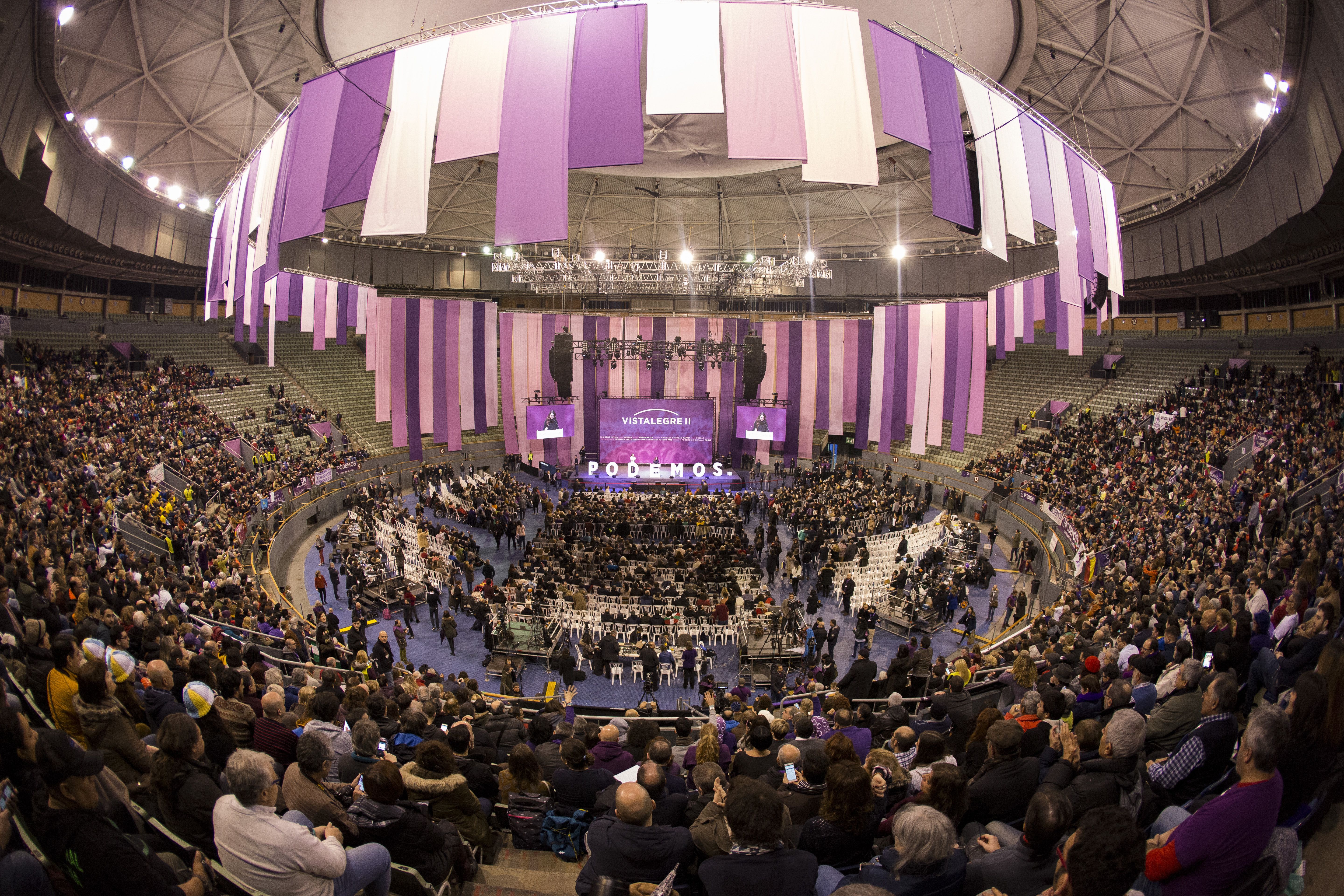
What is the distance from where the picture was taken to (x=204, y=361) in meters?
33.5

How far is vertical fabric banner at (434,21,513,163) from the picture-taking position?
409 inches

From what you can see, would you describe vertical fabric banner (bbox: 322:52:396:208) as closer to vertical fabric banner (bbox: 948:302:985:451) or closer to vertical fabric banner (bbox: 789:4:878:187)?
vertical fabric banner (bbox: 789:4:878:187)

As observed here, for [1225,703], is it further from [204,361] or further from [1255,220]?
[204,361]

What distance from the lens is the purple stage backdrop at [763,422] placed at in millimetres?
31328

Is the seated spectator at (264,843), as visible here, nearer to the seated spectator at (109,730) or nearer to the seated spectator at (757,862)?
the seated spectator at (109,730)

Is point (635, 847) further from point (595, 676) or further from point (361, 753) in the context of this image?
point (595, 676)

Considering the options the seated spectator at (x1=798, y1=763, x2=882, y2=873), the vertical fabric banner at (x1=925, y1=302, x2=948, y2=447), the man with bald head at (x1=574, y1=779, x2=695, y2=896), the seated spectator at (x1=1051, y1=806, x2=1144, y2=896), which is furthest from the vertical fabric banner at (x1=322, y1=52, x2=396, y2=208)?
the vertical fabric banner at (x1=925, y1=302, x2=948, y2=447)

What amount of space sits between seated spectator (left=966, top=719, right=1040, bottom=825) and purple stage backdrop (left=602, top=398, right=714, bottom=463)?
1168 inches

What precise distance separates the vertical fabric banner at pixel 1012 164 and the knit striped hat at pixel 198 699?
41.7 ft

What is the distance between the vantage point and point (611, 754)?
17.4ft

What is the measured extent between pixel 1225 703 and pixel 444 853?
16.6 ft

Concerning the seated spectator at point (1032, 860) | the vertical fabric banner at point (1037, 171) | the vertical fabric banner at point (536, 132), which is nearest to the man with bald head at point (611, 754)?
the seated spectator at point (1032, 860)

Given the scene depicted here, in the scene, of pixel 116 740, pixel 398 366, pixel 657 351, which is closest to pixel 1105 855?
pixel 116 740

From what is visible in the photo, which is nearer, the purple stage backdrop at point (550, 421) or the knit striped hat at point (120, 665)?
the knit striped hat at point (120, 665)
